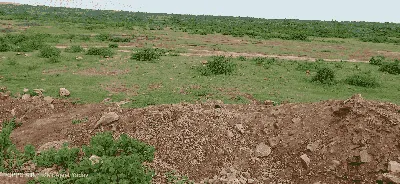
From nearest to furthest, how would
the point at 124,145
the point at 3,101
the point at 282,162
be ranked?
the point at 124,145 < the point at 282,162 < the point at 3,101

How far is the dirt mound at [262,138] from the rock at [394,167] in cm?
2

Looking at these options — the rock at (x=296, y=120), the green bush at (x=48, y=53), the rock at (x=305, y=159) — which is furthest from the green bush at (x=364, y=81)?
the green bush at (x=48, y=53)

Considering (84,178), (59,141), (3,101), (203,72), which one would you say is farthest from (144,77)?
(84,178)

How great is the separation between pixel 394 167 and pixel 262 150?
8.34 ft

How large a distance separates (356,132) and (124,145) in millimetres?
4846

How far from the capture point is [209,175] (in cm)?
654

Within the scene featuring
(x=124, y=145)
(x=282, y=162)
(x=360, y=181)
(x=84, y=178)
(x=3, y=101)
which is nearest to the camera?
(x=84, y=178)

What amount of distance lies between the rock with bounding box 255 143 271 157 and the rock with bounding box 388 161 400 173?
232cm

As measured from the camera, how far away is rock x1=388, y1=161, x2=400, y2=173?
18.9 feet

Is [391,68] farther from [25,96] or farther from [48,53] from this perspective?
[48,53]

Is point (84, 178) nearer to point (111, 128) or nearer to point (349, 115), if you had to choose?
point (111, 128)

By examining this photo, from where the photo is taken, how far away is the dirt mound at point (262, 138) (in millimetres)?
6305

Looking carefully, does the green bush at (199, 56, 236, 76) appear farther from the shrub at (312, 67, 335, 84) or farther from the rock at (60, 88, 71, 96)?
the rock at (60, 88, 71, 96)

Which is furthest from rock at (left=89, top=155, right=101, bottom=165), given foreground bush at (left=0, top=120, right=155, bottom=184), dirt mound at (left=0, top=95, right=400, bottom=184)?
dirt mound at (left=0, top=95, right=400, bottom=184)
